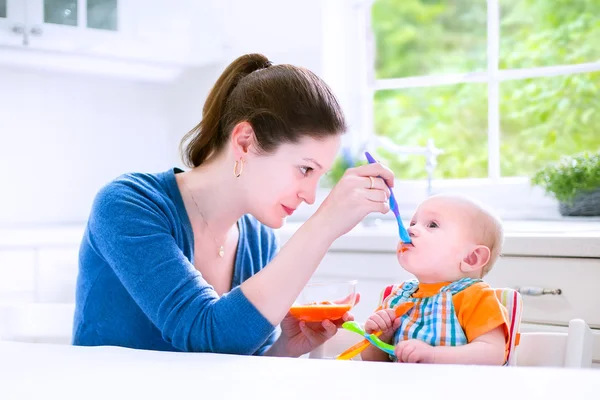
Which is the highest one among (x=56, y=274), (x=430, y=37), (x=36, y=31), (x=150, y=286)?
(x=430, y=37)

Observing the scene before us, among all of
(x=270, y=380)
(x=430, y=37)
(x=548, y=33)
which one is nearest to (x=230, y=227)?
(x=270, y=380)

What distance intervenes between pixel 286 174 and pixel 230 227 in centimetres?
28

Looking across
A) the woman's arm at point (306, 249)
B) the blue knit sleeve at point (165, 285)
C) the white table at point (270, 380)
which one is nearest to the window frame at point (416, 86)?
the woman's arm at point (306, 249)

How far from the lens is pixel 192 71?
3.46 m

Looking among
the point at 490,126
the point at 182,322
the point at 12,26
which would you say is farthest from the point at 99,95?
the point at 182,322

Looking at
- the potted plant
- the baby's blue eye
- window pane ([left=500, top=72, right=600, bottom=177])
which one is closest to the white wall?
window pane ([left=500, top=72, right=600, bottom=177])

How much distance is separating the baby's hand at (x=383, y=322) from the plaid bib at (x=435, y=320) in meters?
0.02

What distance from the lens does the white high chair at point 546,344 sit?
1.25 meters

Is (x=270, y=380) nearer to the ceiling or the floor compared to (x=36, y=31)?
nearer to the floor

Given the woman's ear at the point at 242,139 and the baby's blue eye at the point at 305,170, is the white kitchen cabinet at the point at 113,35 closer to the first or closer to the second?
the woman's ear at the point at 242,139

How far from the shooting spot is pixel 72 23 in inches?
113

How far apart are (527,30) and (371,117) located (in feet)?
2.99

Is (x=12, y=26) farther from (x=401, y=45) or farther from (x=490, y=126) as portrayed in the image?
(x=401, y=45)

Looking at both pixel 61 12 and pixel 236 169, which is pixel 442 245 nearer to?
pixel 236 169
